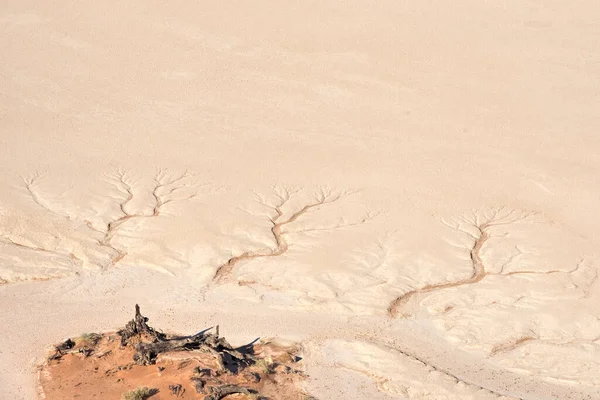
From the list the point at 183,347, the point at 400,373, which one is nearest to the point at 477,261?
the point at 400,373

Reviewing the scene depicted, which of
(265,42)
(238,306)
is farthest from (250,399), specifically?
(265,42)

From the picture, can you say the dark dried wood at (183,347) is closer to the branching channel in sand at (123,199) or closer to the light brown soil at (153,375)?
the light brown soil at (153,375)

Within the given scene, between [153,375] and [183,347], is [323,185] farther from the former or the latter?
[153,375]

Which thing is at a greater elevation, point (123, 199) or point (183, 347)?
point (123, 199)

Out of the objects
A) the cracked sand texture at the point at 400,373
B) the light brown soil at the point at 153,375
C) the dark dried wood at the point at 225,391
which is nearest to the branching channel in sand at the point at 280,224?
the cracked sand texture at the point at 400,373

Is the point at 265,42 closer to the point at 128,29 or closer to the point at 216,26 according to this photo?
the point at 216,26
